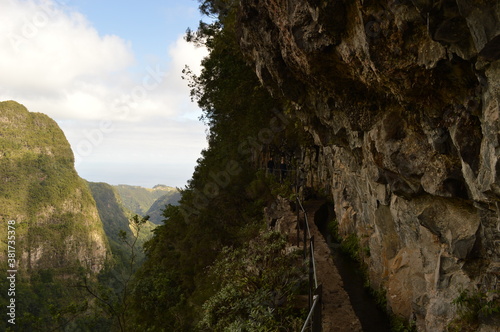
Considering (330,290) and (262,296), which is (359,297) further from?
(262,296)

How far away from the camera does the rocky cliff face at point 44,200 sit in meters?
93.5

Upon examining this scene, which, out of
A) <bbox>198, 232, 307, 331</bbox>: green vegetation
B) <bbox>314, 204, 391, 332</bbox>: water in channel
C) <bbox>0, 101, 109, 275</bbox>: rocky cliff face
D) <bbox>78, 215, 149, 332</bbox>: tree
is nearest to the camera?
<bbox>198, 232, 307, 331</bbox>: green vegetation

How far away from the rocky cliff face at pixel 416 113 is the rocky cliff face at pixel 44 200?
9893 cm

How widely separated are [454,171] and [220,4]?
13.0 meters

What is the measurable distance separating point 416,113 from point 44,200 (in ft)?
411

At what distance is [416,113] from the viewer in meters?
4.68

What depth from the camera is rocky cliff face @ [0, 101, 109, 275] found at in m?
93.5

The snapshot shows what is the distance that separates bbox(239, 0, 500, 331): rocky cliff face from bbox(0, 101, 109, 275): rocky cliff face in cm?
9893

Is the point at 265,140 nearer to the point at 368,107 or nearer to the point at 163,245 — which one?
the point at 163,245

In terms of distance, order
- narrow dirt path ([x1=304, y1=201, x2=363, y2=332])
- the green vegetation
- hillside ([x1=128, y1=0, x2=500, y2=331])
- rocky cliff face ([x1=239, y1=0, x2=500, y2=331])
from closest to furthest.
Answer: rocky cliff face ([x1=239, y1=0, x2=500, y2=331]) < hillside ([x1=128, y1=0, x2=500, y2=331]) < narrow dirt path ([x1=304, y1=201, x2=363, y2=332]) < the green vegetation

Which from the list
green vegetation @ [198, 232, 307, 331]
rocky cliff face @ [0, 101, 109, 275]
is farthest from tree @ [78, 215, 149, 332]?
rocky cliff face @ [0, 101, 109, 275]

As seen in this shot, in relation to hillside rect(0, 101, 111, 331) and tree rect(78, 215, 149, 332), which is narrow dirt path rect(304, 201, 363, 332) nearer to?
tree rect(78, 215, 149, 332)

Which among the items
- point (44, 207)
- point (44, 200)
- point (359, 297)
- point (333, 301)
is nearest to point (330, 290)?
point (333, 301)

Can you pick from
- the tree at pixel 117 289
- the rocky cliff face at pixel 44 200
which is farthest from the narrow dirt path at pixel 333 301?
the rocky cliff face at pixel 44 200
